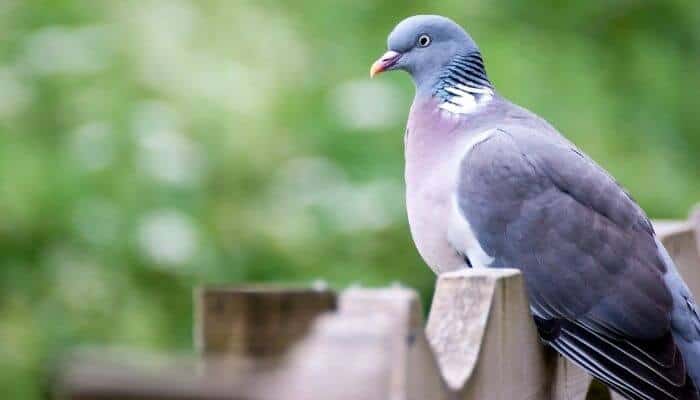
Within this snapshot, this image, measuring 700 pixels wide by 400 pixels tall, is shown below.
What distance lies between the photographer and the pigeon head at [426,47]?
5.51 ft

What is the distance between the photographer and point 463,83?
5.54 ft

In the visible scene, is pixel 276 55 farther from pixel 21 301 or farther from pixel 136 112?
pixel 21 301

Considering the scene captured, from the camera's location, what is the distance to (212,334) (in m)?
0.66

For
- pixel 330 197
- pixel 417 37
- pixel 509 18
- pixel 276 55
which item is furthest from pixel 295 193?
pixel 509 18

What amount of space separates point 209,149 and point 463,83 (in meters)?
0.43

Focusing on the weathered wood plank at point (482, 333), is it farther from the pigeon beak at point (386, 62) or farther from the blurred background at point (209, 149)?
the blurred background at point (209, 149)

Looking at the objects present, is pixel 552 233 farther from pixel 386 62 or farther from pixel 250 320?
pixel 250 320

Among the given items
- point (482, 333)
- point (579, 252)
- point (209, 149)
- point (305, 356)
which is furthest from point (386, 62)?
point (305, 356)

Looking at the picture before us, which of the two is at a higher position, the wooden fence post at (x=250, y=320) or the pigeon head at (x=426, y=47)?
the pigeon head at (x=426, y=47)

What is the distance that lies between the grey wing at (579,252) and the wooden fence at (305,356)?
0.38m

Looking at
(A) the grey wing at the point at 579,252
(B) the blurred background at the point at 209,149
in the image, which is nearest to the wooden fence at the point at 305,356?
(A) the grey wing at the point at 579,252

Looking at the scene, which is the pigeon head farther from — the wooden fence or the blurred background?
the wooden fence

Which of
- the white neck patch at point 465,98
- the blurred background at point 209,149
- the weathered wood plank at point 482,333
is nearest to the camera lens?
the weathered wood plank at point 482,333

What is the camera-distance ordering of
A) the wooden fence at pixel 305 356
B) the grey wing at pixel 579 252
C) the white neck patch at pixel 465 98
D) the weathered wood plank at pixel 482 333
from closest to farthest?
the wooden fence at pixel 305 356 < the weathered wood plank at pixel 482 333 < the grey wing at pixel 579 252 < the white neck patch at pixel 465 98
